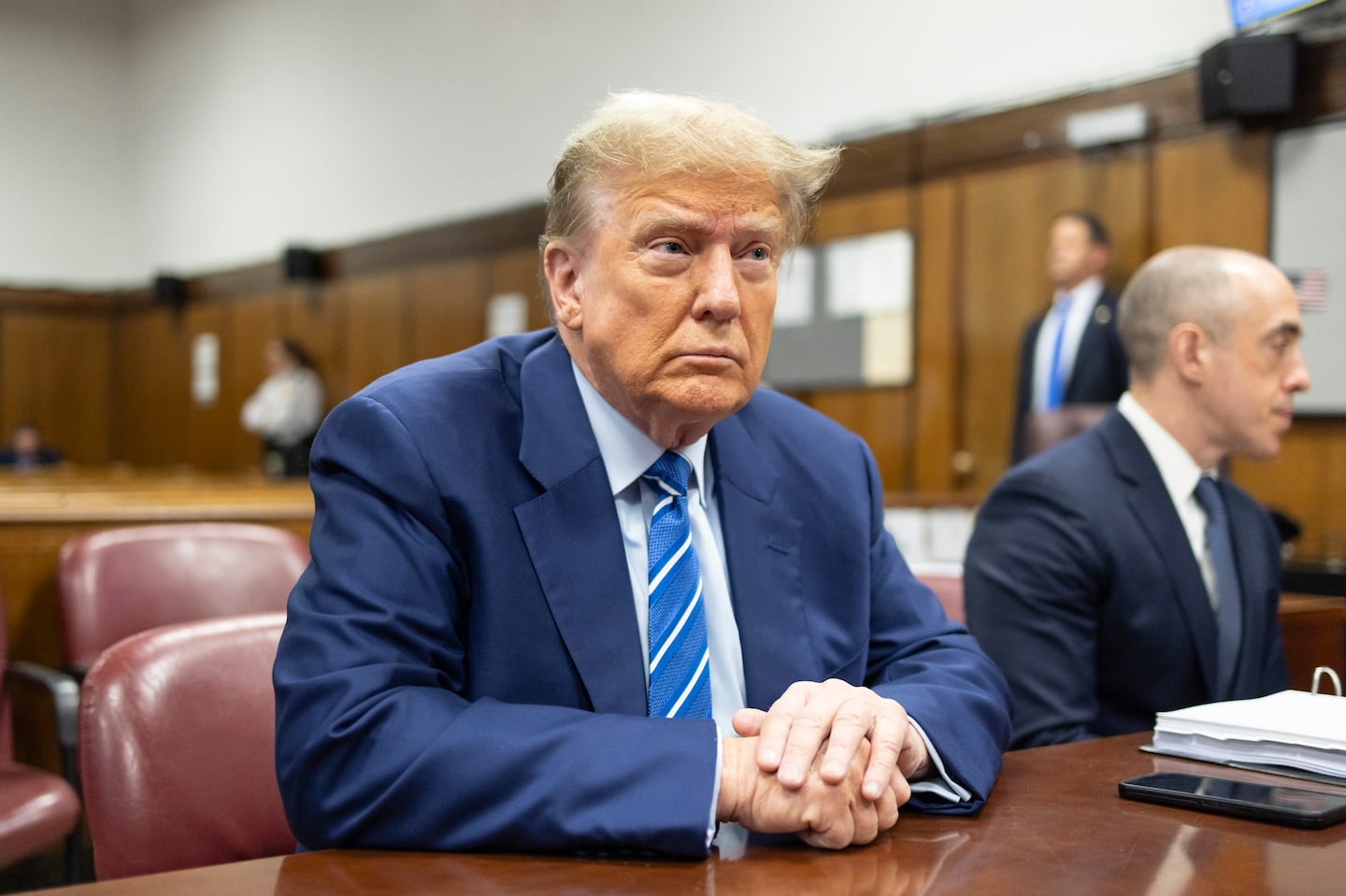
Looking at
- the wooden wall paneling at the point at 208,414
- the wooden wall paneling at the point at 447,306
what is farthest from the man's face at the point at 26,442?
the wooden wall paneling at the point at 447,306

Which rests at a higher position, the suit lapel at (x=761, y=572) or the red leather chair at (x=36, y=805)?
the suit lapel at (x=761, y=572)

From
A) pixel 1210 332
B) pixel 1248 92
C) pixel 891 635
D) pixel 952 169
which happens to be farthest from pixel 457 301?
pixel 891 635

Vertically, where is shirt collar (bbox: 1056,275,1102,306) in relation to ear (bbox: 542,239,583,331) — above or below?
above

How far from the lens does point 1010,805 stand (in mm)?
1218

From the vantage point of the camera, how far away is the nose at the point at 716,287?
1.41 meters

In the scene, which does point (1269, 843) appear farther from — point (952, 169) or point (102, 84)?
point (102, 84)

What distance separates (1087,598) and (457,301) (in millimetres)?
8017

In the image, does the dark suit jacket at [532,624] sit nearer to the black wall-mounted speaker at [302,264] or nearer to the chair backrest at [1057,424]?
the chair backrest at [1057,424]

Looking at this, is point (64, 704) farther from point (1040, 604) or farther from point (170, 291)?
point (170, 291)

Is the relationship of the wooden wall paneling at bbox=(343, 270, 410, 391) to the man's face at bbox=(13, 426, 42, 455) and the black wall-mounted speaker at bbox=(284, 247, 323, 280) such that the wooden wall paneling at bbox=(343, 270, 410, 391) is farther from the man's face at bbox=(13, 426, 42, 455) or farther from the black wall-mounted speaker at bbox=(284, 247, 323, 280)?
the man's face at bbox=(13, 426, 42, 455)

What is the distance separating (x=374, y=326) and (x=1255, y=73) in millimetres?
7191

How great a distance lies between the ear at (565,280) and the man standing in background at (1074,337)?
437 cm

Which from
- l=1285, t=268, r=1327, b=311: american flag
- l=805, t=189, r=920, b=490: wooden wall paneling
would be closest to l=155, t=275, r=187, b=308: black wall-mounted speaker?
l=805, t=189, r=920, b=490: wooden wall paneling

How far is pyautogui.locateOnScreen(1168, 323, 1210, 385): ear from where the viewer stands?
94.6 inches
